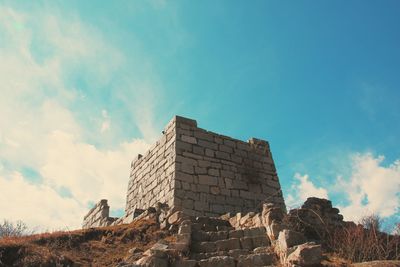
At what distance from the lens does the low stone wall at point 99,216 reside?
12151mm

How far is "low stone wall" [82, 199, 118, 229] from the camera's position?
39.9ft

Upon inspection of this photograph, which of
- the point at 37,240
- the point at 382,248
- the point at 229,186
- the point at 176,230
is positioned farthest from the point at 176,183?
the point at 382,248

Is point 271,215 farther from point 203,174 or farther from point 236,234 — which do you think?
point 203,174

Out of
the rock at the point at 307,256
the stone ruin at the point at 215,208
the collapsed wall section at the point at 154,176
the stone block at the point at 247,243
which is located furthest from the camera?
the collapsed wall section at the point at 154,176

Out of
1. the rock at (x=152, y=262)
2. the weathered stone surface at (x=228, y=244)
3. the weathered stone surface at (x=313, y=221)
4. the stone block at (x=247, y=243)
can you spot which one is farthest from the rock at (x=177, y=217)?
the weathered stone surface at (x=313, y=221)

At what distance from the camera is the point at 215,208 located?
10.2 m

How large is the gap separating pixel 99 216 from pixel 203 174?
4.33 meters

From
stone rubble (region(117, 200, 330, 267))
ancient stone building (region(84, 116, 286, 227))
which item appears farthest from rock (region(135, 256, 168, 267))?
ancient stone building (region(84, 116, 286, 227))

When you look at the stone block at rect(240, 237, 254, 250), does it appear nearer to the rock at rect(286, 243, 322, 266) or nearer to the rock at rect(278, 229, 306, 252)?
the rock at rect(278, 229, 306, 252)

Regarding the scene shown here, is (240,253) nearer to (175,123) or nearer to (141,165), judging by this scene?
(175,123)

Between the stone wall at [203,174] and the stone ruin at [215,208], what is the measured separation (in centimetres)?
3

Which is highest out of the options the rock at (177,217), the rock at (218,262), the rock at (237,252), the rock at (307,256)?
the rock at (177,217)

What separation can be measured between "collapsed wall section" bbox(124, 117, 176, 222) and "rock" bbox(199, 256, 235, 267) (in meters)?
4.23

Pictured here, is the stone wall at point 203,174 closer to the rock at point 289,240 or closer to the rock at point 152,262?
the rock at point 152,262
